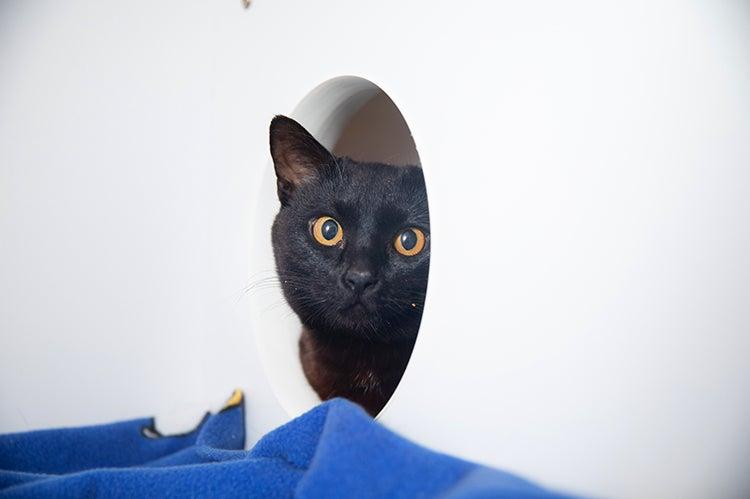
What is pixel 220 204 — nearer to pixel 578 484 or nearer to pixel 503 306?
pixel 503 306

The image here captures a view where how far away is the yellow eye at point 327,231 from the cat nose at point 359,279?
121mm

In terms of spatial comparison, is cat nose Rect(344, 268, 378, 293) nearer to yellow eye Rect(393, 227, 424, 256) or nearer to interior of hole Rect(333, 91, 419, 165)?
yellow eye Rect(393, 227, 424, 256)

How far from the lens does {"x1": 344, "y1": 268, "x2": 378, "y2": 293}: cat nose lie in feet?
2.95

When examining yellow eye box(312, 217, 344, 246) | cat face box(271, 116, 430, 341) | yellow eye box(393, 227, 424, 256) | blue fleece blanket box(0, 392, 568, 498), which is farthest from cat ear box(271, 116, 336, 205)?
blue fleece blanket box(0, 392, 568, 498)

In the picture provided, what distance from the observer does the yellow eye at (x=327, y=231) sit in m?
1.02

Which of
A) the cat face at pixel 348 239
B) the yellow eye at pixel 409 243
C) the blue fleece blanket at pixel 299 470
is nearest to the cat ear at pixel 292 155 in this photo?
the cat face at pixel 348 239

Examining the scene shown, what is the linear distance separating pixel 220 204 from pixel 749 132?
0.89 metres

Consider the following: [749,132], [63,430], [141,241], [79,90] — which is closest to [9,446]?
[63,430]

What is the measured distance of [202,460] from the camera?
936mm

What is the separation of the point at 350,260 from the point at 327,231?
0.11 m

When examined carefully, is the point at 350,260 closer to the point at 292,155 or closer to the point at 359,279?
the point at 359,279

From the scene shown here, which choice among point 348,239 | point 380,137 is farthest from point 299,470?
point 380,137

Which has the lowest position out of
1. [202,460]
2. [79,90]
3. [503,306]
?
[202,460]

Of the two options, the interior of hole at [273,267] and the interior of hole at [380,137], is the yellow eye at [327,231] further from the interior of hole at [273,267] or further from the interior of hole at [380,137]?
the interior of hole at [380,137]
